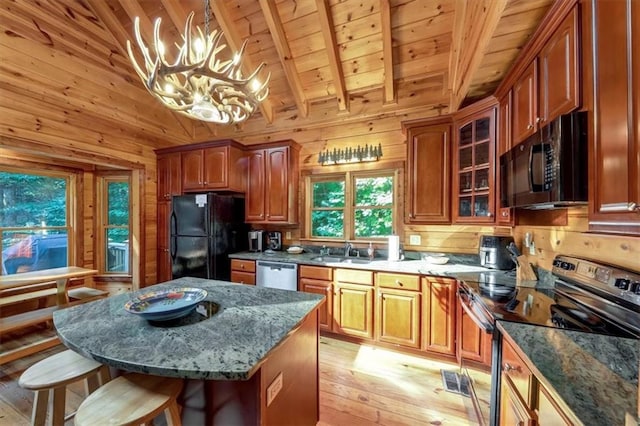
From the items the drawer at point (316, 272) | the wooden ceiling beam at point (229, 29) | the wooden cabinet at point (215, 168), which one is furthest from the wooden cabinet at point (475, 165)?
the wooden cabinet at point (215, 168)

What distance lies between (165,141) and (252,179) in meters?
1.82

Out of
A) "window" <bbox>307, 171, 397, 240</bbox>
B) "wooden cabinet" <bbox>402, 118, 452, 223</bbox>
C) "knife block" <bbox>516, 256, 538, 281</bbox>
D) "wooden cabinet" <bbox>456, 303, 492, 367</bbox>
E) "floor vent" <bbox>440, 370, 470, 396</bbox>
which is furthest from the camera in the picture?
"window" <bbox>307, 171, 397, 240</bbox>

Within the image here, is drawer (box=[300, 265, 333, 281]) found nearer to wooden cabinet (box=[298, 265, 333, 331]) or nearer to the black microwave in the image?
wooden cabinet (box=[298, 265, 333, 331])

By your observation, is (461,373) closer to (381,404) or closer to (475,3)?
(381,404)

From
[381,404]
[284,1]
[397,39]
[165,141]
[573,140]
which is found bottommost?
[381,404]

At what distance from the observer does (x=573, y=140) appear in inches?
47.4

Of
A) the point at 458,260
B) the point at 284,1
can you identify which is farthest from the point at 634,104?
the point at 284,1

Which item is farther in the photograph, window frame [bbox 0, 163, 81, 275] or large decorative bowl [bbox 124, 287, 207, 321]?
window frame [bbox 0, 163, 81, 275]

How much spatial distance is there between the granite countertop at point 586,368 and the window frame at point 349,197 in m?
2.11

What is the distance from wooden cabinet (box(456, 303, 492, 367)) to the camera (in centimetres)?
215

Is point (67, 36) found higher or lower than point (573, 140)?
higher

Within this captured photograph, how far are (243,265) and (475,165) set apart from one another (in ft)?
9.42

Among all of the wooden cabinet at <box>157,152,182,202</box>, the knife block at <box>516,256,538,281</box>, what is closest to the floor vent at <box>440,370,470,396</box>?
the knife block at <box>516,256,538,281</box>

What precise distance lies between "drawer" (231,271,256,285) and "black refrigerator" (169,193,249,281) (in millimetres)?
177
